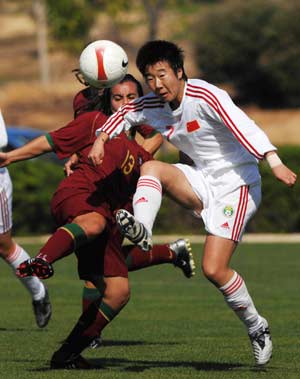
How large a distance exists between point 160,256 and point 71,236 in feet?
6.57

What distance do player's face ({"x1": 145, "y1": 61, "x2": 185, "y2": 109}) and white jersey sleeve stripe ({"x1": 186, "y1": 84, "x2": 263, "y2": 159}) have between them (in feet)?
0.30

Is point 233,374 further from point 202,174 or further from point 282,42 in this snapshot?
point 282,42

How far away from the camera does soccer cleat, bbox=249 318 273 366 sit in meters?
8.62

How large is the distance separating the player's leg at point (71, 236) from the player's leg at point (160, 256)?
4.57ft

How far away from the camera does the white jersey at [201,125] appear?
838 cm

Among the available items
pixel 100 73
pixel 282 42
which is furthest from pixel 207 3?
pixel 100 73

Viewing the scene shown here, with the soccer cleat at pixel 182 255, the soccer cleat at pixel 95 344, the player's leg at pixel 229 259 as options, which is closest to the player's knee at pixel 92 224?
the player's leg at pixel 229 259

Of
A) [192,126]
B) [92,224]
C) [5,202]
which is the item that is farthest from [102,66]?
[5,202]

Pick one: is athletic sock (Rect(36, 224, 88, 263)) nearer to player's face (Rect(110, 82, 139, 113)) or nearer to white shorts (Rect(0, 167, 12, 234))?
player's face (Rect(110, 82, 139, 113))

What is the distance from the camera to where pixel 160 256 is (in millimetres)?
10281

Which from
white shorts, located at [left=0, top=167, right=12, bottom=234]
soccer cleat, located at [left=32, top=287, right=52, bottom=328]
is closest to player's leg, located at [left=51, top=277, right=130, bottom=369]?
soccer cleat, located at [left=32, top=287, right=52, bottom=328]

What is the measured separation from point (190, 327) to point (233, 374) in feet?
10.2

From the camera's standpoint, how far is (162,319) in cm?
1220

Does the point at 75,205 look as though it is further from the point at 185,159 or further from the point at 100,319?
the point at 185,159
